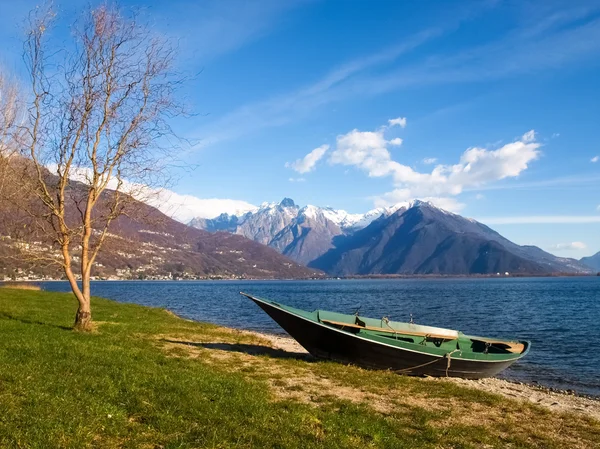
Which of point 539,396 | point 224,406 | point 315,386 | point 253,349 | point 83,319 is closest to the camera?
point 224,406

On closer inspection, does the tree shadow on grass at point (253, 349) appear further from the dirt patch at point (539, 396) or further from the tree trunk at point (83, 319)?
the dirt patch at point (539, 396)

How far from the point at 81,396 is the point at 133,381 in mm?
1965

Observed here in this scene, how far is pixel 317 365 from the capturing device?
19.4 meters

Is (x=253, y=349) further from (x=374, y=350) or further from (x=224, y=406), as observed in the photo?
(x=224, y=406)

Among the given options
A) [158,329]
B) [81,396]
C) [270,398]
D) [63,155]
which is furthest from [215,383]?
[158,329]

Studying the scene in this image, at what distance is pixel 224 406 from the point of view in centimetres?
1089

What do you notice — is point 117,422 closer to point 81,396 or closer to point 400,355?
point 81,396

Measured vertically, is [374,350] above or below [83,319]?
below

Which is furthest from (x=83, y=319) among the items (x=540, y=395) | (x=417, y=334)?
(x=540, y=395)

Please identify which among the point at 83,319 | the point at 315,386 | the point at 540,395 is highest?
the point at 83,319

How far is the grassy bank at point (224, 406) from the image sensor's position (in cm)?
885

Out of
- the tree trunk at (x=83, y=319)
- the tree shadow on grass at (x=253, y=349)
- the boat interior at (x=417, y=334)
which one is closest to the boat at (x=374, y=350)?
the boat interior at (x=417, y=334)

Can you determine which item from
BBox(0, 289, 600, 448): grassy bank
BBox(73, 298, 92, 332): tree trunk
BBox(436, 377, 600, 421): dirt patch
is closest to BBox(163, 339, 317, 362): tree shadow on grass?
BBox(0, 289, 600, 448): grassy bank

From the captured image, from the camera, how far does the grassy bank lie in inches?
348
